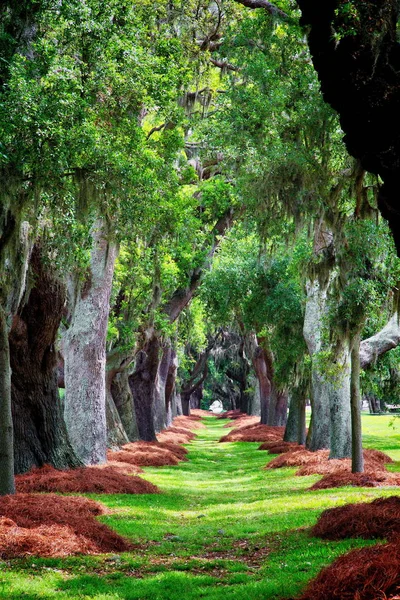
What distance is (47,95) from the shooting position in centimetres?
996

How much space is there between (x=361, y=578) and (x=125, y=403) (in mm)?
22307

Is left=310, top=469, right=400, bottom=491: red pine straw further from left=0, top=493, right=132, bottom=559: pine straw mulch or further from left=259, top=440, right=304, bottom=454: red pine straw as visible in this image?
left=259, top=440, right=304, bottom=454: red pine straw

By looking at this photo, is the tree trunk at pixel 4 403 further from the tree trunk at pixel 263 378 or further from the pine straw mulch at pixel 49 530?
the tree trunk at pixel 263 378

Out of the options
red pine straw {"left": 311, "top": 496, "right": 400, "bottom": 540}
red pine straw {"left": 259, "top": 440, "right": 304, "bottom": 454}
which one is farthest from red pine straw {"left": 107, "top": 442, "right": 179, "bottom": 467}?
red pine straw {"left": 311, "top": 496, "right": 400, "bottom": 540}

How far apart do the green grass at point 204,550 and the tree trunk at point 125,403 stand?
911 centimetres

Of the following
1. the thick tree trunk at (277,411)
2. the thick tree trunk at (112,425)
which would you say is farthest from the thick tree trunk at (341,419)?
the thick tree trunk at (277,411)

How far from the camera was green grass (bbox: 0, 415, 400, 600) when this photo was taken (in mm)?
6559

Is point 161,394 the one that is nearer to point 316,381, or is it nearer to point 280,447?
point 280,447

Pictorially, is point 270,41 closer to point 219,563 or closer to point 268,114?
point 268,114

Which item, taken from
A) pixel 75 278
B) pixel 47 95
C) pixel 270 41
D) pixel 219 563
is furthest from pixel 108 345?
pixel 219 563

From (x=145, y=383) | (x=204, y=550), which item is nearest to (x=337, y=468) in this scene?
(x=204, y=550)

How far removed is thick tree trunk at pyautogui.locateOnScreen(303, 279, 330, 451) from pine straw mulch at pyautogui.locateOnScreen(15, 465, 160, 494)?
6542mm

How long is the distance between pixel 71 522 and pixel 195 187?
17183 millimetres

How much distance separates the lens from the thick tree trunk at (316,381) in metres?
19.5
